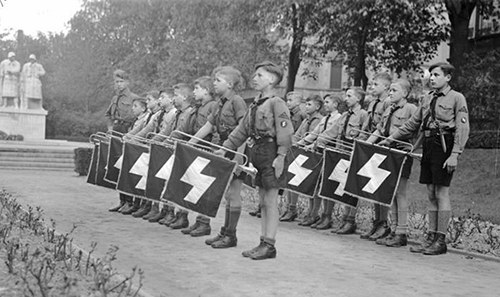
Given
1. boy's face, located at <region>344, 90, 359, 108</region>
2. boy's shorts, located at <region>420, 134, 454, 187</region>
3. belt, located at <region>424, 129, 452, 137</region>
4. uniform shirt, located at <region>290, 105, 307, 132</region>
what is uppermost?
boy's face, located at <region>344, 90, 359, 108</region>

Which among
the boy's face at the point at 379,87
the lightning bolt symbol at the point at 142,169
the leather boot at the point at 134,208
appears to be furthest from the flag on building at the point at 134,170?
the boy's face at the point at 379,87

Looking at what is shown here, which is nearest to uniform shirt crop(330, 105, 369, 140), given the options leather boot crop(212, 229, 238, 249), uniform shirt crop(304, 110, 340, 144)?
uniform shirt crop(304, 110, 340, 144)

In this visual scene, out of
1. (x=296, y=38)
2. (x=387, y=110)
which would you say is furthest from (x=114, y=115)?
(x=296, y=38)

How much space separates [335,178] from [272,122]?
2846 millimetres

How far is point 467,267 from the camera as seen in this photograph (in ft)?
26.1

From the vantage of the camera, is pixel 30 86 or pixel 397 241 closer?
pixel 397 241

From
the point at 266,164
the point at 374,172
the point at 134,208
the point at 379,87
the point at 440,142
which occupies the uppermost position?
the point at 379,87

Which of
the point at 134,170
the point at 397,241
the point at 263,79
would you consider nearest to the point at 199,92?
the point at 134,170

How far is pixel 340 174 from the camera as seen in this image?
10203mm

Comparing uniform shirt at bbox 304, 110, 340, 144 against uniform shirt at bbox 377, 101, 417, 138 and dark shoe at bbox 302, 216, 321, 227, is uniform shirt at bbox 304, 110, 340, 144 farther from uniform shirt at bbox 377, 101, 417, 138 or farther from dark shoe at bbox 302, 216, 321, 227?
uniform shirt at bbox 377, 101, 417, 138

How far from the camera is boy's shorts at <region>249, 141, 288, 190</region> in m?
7.67

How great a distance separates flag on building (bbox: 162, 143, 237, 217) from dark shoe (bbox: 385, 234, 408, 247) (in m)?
2.44

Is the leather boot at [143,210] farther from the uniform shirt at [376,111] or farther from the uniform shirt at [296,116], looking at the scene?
the uniform shirt at [376,111]

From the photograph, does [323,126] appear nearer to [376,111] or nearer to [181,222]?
[376,111]
